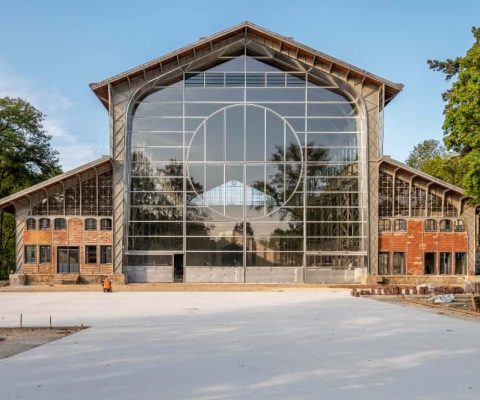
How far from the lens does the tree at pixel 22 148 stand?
44438 mm

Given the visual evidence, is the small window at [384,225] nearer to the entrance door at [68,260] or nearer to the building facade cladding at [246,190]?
the building facade cladding at [246,190]

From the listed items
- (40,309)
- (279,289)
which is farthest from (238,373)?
(279,289)

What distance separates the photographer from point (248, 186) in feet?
125

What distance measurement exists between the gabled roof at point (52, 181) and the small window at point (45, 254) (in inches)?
169

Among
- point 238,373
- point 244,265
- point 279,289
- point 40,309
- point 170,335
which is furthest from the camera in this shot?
point 244,265

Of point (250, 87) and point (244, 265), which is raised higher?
point (250, 87)

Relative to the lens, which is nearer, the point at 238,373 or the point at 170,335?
the point at 238,373

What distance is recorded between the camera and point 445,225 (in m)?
38.7

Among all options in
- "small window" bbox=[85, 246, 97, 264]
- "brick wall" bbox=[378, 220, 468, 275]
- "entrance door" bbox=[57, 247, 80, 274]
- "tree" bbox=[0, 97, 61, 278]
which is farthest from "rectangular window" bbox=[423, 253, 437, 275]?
"tree" bbox=[0, 97, 61, 278]

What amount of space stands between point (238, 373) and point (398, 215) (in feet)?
103

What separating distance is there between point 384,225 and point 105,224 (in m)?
22.2

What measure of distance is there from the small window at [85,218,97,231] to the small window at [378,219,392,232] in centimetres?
2266

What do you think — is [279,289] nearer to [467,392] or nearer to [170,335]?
[170,335]

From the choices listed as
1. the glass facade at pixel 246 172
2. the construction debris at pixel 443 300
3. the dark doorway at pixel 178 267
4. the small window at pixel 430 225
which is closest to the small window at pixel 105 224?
the glass facade at pixel 246 172
